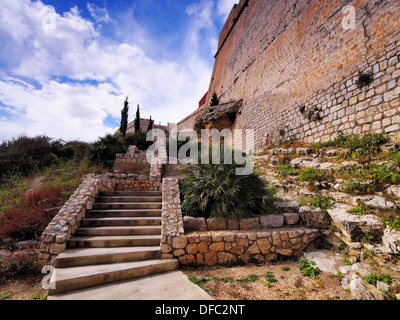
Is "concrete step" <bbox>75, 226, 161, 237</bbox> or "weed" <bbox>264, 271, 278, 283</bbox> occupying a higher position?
"concrete step" <bbox>75, 226, 161, 237</bbox>

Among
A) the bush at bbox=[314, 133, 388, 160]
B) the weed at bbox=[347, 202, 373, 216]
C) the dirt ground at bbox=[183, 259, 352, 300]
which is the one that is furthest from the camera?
the bush at bbox=[314, 133, 388, 160]

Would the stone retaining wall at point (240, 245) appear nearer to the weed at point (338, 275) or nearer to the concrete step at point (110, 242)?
the concrete step at point (110, 242)

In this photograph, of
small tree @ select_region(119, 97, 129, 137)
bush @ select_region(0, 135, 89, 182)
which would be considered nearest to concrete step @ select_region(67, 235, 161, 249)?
bush @ select_region(0, 135, 89, 182)

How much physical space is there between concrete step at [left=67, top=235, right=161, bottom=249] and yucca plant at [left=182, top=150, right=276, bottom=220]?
1.02 metres

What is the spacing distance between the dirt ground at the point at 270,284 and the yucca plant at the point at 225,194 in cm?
107

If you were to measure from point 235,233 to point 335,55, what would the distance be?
758cm

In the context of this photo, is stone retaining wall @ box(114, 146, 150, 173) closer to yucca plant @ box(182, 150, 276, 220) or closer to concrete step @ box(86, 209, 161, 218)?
concrete step @ box(86, 209, 161, 218)

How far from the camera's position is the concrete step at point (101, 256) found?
3.20 m

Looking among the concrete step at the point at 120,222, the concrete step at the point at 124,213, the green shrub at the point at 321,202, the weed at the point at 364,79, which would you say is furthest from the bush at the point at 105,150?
the weed at the point at 364,79

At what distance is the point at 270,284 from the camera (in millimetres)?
2707

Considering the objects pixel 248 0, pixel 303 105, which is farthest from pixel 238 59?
pixel 303 105

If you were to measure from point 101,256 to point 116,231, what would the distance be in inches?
32.7

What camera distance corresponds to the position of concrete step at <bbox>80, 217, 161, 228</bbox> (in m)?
4.38
